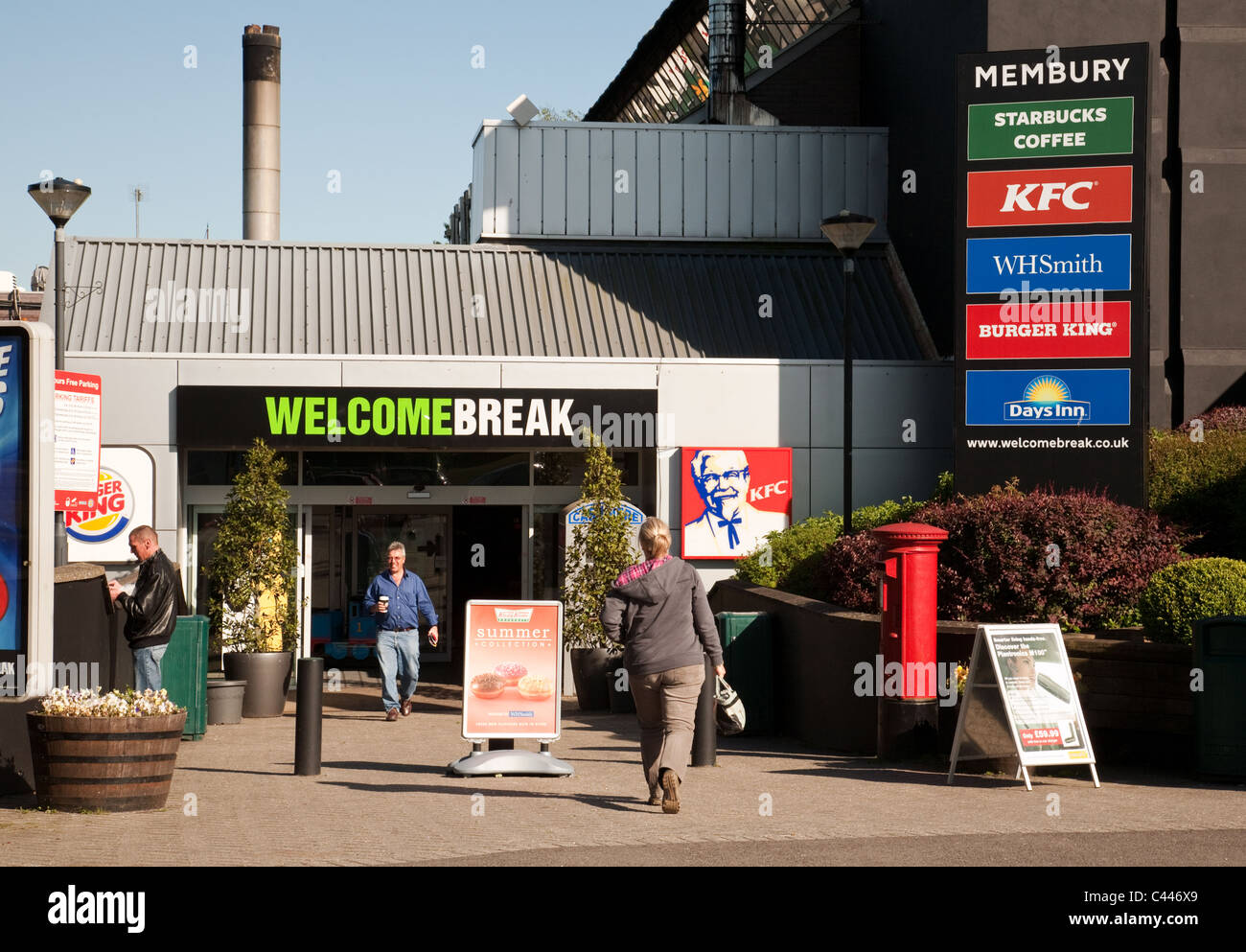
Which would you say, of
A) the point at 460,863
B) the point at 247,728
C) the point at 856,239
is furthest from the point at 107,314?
the point at 460,863

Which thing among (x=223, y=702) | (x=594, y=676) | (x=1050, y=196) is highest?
(x=1050, y=196)

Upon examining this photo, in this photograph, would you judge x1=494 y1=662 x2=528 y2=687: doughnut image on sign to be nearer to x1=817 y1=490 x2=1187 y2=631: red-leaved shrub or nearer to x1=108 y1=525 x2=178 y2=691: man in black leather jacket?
x1=108 y1=525 x2=178 y2=691: man in black leather jacket

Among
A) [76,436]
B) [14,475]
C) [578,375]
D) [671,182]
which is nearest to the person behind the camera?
[14,475]

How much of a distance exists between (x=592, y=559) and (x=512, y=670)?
6.97 metres

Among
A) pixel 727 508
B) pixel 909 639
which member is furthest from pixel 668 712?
pixel 727 508

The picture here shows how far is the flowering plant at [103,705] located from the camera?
10.0m

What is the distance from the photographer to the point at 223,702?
1659 centimetres

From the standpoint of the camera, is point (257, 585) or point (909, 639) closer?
point (909, 639)

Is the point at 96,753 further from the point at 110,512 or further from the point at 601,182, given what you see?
the point at 601,182

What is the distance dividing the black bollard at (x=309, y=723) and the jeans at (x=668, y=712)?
3.12 meters

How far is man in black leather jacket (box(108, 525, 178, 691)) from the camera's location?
41.7 ft

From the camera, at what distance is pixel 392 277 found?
2222 centimetres

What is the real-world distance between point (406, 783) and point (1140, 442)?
9.41 metres

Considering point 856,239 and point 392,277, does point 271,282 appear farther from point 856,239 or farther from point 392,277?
point 856,239
